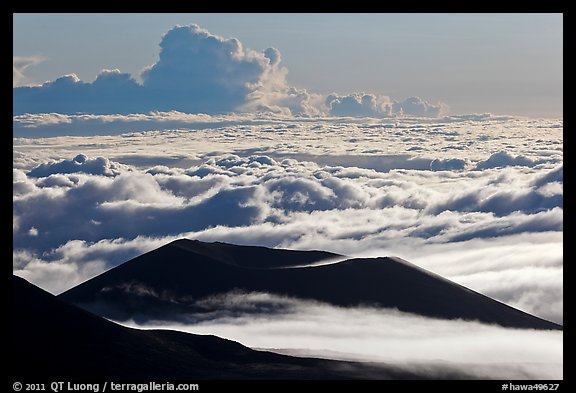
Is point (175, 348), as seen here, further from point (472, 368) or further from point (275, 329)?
point (472, 368)

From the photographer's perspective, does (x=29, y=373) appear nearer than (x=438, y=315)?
Yes

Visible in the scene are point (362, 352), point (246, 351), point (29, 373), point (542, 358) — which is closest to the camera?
point (29, 373)

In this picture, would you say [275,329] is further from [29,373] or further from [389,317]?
[29,373]

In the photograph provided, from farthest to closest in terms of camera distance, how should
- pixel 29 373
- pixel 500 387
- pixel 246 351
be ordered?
pixel 246 351 < pixel 29 373 < pixel 500 387
